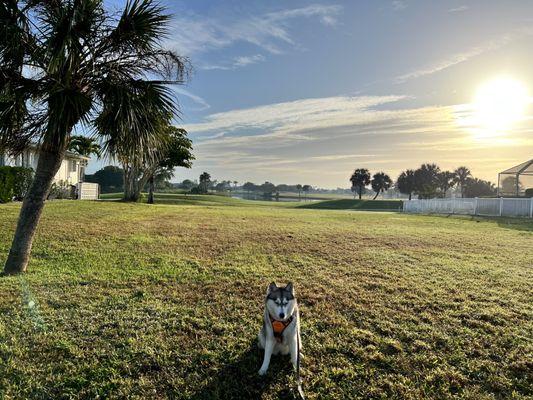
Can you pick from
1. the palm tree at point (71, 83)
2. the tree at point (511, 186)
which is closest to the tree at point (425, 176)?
the tree at point (511, 186)

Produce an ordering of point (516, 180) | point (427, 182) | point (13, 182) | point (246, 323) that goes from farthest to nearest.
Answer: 1. point (427, 182)
2. point (516, 180)
3. point (13, 182)
4. point (246, 323)

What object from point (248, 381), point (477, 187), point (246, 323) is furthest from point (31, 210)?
point (477, 187)

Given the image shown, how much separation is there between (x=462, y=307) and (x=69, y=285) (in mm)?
6100

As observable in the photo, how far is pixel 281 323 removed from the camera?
3.05 m

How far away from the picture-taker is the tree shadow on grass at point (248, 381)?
9.46 feet

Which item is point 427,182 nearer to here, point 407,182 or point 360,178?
point 407,182

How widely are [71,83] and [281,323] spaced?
17.7 feet

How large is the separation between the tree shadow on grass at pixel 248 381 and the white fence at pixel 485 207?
22152 millimetres

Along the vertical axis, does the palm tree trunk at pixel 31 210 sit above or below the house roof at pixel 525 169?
below

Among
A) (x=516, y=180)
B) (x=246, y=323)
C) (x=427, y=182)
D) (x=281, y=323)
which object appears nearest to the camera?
(x=281, y=323)

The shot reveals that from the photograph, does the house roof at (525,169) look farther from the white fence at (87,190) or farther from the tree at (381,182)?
the tree at (381,182)

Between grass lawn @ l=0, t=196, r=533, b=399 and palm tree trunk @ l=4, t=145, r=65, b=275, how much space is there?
0.38 metres

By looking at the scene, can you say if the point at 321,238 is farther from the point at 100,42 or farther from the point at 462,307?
the point at 100,42

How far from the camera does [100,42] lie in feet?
19.4
